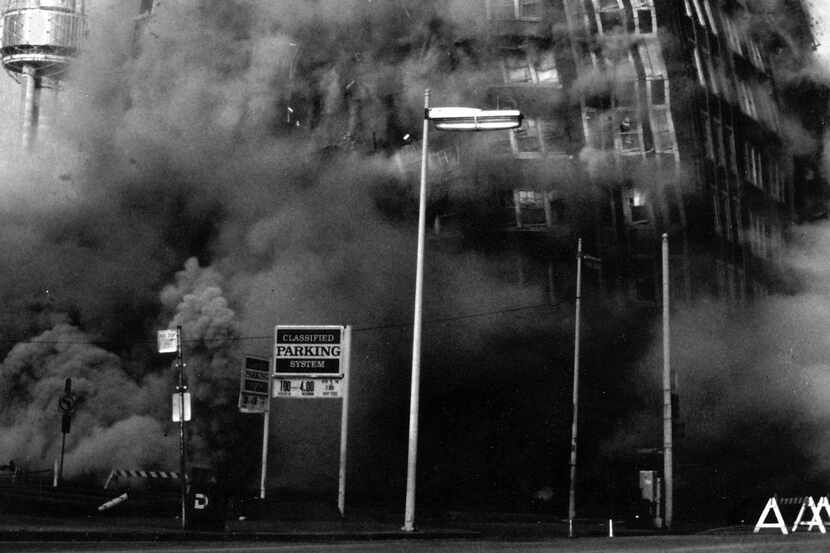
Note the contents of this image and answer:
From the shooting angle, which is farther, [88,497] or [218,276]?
[218,276]

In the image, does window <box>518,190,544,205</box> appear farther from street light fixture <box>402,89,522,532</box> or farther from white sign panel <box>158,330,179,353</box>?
white sign panel <box>158,330,179,353</box>

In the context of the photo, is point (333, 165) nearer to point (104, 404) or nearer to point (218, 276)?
point (218, 276)

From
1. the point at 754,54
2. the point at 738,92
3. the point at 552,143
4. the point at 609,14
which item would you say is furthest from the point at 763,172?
the point at 552,143

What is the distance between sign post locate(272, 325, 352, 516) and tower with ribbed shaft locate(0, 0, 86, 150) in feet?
204

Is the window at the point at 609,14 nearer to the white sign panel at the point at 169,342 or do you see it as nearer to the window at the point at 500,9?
the window at the point at 500,9

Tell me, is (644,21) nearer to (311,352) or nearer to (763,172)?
(763,172)

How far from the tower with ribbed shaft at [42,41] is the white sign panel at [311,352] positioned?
6210cm

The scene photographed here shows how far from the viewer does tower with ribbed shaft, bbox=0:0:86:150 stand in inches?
4026

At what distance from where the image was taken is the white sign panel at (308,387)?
43.4 meters

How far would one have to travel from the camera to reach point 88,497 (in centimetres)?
4691

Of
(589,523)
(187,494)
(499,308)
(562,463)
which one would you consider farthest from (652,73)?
(187,494)

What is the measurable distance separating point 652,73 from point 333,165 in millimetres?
15482

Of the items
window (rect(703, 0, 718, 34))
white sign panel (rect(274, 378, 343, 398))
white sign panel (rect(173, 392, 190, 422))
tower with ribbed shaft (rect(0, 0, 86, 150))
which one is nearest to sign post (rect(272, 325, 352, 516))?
white sign panel (rect(274, 378, 343, 398))

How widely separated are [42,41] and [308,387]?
217 feet
